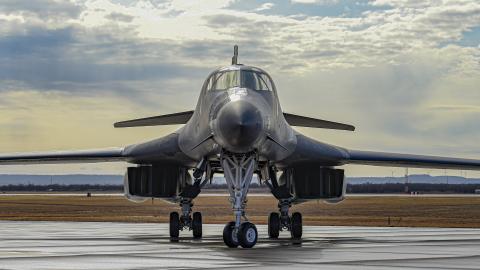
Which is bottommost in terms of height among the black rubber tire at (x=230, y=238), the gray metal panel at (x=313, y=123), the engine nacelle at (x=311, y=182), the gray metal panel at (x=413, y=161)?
the black rubber tire at (x=230, y=238)

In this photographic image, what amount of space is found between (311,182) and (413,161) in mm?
3962

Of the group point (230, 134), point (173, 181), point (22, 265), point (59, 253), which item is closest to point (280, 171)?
point (173, 181)

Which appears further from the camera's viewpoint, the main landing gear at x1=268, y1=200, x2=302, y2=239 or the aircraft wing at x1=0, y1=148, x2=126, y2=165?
the aircraft wing at x1=0, y1=148, x2=126, y2=165

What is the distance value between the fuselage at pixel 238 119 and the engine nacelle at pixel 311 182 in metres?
2.18

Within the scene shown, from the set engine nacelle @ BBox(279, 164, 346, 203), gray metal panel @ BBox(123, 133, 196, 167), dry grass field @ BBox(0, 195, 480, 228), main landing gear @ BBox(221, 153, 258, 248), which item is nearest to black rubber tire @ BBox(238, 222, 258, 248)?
main landing gear @ BBox(221, 153, 258, 248)

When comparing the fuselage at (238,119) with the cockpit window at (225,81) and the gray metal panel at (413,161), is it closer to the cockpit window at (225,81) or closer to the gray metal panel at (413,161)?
the cockpit window at (225,81)

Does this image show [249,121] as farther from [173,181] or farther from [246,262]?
[173,181]

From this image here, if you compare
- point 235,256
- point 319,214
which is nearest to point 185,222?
point 235,256

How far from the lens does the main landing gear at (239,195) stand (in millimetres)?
17800

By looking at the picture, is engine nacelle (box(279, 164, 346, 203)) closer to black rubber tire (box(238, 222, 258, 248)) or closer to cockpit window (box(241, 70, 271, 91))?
cockpit window (box(241, 70, 271, 91))

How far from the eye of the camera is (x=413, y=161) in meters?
26.3

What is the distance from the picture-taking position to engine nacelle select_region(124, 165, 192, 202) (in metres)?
24.1

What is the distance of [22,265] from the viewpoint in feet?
43.9

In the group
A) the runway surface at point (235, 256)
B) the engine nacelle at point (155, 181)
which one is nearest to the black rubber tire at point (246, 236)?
the runway surface at point (235, 256)
